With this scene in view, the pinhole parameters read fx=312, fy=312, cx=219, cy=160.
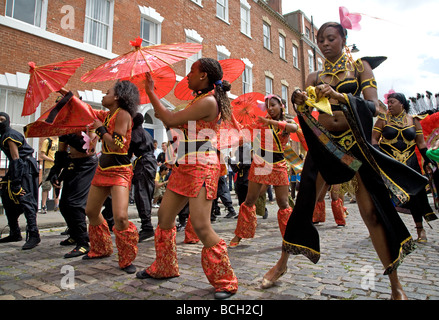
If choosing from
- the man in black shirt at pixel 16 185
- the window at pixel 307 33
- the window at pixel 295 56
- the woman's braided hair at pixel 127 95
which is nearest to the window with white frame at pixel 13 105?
the man in black shirt at pixel 16 185

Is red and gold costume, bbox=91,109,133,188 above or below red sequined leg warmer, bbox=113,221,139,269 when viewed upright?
above

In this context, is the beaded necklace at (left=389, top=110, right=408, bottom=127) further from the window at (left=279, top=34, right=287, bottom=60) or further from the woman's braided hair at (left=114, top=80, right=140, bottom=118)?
the window at (left=279, top=34, right=287, bottom=60)

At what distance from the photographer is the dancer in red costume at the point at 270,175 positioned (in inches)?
170

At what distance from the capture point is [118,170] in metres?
3.46

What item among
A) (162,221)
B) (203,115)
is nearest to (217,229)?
(162,221)

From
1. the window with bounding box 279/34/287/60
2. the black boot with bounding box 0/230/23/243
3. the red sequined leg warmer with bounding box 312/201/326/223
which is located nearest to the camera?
the black boot with bounding box 0/230/23/243

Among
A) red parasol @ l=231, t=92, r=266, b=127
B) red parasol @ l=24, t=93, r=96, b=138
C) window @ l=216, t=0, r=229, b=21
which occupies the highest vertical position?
window @ l=216, t=0, r=229, b=21

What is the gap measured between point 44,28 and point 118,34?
2689 mm

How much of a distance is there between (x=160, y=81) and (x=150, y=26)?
35.4 ft

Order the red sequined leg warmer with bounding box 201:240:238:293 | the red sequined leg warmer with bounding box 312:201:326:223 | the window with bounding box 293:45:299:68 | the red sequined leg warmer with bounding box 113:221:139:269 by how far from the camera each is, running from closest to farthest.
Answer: the red sequined leg warmer with bounding box 201:240:238:293, the red sequined leg warmer with bounding box 113:221:139:269, the red sequined leg warmer with bounding box 312:201:326:223, the window with bounding box 293:45:299:68

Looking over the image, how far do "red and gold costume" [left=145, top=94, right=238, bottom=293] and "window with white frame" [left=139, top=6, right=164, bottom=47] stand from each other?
11184mm

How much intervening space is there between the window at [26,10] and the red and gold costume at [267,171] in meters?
8.90

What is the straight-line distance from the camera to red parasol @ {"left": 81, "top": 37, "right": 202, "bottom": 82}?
250 centimetres

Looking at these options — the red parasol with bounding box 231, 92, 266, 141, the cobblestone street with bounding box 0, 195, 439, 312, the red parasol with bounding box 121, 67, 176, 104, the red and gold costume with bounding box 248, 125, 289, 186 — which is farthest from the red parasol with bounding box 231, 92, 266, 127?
the cobblestone street with bounding box 0, 195, 439, 312
